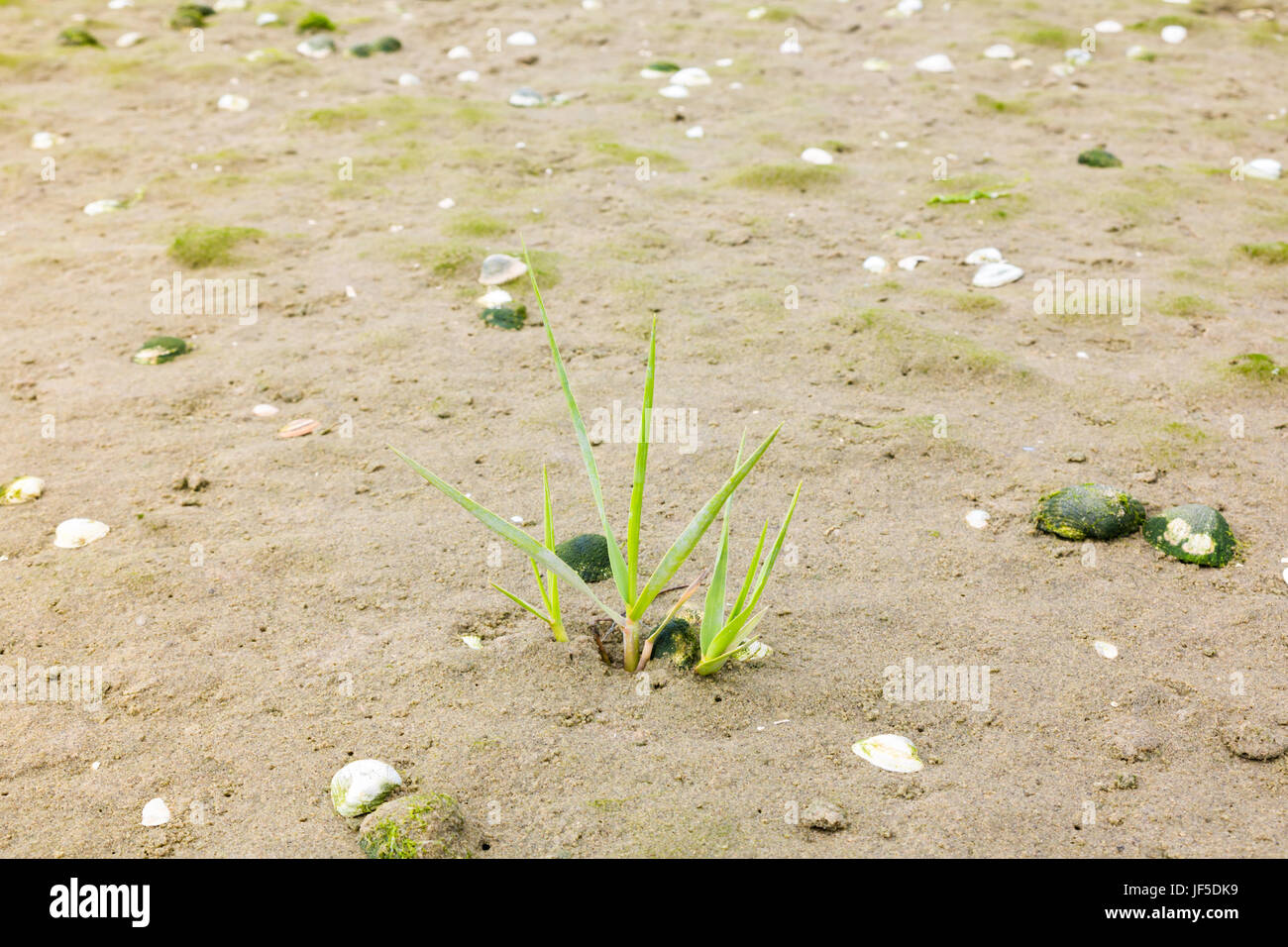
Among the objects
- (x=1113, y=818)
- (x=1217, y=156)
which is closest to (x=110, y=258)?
(x=1113, y=818)

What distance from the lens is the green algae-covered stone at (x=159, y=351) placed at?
135 inches

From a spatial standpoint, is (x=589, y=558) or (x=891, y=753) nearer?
(x=891, y=753)

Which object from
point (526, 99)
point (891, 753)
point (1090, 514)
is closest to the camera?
point (891, 753)

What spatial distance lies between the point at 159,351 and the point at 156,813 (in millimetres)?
2122

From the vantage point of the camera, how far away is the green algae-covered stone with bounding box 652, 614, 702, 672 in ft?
6.87

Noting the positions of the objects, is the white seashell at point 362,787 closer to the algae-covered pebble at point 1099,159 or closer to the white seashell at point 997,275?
the white seashell at point 997,275

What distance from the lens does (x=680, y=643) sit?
2.10 meters

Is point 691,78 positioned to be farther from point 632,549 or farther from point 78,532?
point 632,549

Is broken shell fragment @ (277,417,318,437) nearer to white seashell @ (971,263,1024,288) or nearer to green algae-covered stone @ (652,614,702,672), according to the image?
green algae-covered stone @ (652,614,702,672)

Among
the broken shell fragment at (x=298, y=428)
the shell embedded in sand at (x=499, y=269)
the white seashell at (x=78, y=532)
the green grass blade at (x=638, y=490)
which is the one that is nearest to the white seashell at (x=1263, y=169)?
the shell embedded in sand at (x=499, y=269)

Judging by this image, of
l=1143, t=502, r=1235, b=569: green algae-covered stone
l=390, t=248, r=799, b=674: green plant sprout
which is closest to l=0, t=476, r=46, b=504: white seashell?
l=390, t=248, r=799, b=674: green plant sprout

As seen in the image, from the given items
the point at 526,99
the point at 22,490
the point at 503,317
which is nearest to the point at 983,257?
the point at 503,317

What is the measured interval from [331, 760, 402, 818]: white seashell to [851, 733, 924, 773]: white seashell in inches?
34.8

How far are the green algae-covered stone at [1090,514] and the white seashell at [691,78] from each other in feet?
13.5
